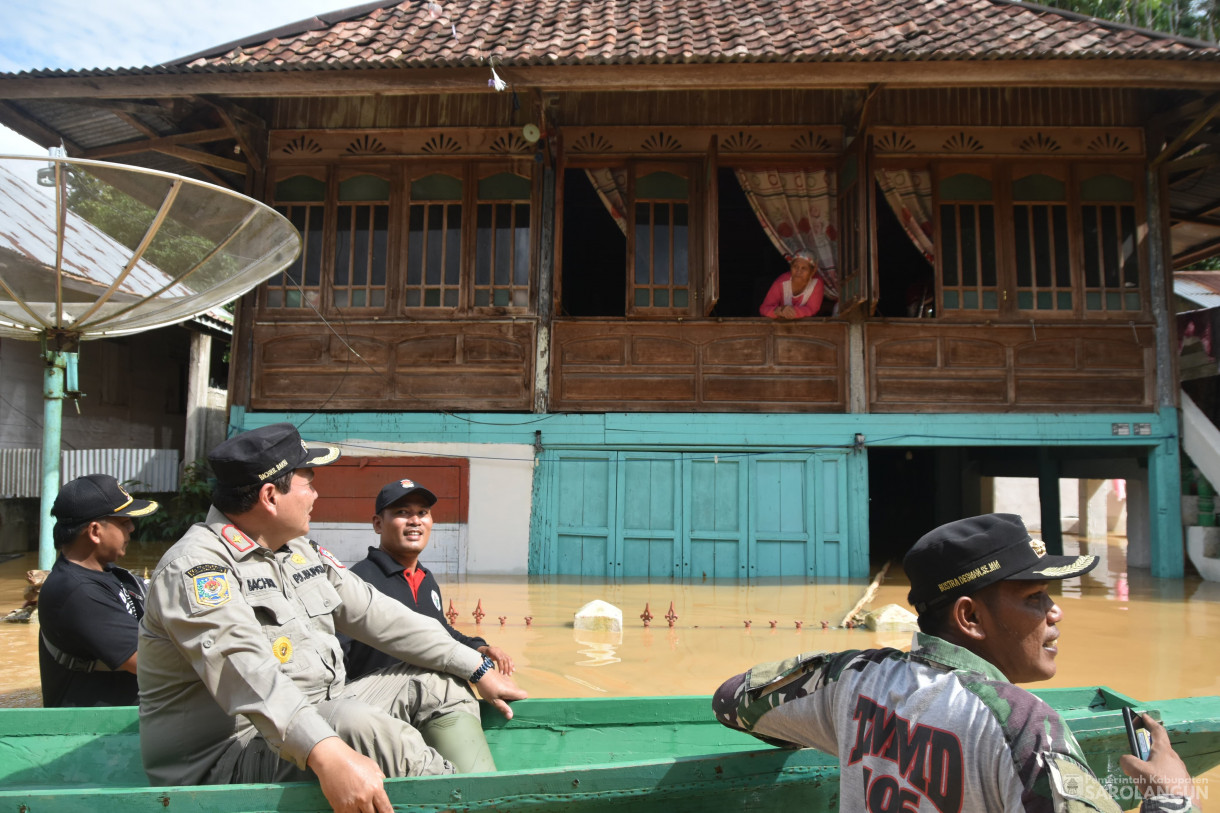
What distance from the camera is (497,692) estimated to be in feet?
9.86

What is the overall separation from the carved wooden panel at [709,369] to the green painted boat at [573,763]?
6431mm

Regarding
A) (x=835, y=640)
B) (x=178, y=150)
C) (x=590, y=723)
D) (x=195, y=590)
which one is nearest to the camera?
(x=195, y=590)

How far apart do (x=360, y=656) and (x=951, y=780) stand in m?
2.38

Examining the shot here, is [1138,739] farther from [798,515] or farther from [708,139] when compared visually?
[708,139]

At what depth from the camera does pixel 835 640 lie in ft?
20.2

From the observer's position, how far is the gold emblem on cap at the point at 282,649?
91.9 inches

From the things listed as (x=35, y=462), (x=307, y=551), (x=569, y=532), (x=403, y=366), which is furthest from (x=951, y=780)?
(x=35, y=462)

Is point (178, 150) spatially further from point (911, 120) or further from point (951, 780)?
point (951, 780)

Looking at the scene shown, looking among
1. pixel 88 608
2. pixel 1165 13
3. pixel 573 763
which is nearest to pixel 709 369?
pixel 573 763

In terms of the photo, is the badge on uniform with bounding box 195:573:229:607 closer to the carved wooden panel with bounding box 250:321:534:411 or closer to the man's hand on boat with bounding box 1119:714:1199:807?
the man's hand on boat with bounding box 1119:714:1199:807

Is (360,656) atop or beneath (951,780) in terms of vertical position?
beneath

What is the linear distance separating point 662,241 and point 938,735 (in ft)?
28.2

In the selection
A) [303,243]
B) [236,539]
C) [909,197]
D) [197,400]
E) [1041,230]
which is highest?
[909,197]

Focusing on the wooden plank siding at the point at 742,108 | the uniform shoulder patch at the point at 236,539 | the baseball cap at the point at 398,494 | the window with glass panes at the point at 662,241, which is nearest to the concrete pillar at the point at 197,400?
the wooden plank siding at the point at 742,108
